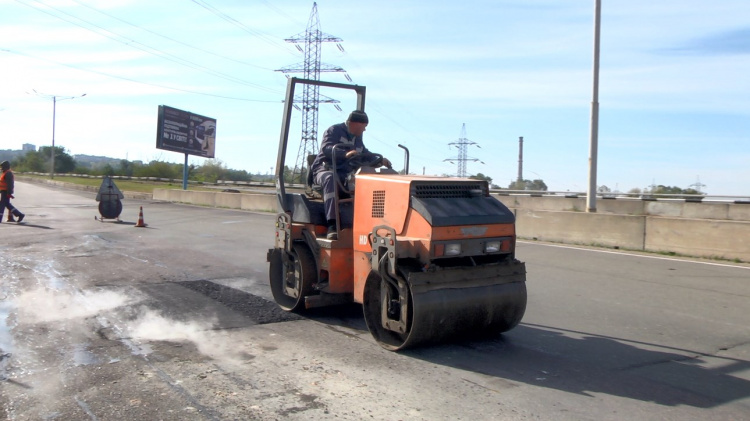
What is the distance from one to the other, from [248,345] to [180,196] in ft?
97.3

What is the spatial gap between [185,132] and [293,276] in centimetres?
3807

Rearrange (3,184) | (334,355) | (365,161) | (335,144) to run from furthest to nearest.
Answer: (3,184)
(365,161)
(335,144)
(334,355)

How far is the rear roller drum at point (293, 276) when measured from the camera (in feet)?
22.4

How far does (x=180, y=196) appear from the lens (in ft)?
111

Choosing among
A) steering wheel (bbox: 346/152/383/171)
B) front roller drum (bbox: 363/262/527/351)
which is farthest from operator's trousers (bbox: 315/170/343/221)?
front roller drum (bbox: 363/262/527/351)

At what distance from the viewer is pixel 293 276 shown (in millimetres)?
7059

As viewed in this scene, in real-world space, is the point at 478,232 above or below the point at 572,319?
above

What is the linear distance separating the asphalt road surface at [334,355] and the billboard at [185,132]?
32335 millimetres

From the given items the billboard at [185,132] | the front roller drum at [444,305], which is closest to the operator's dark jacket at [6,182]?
the front roller drum at [444,305]

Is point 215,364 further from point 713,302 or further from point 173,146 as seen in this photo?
point 173,146

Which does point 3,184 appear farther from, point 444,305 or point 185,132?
point 185,132

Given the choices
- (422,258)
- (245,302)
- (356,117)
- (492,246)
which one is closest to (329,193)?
(356,117)

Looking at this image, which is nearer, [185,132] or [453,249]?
[453,249]

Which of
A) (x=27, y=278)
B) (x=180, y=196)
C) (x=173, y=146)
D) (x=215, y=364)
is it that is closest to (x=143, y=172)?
(x=173, y=146)
